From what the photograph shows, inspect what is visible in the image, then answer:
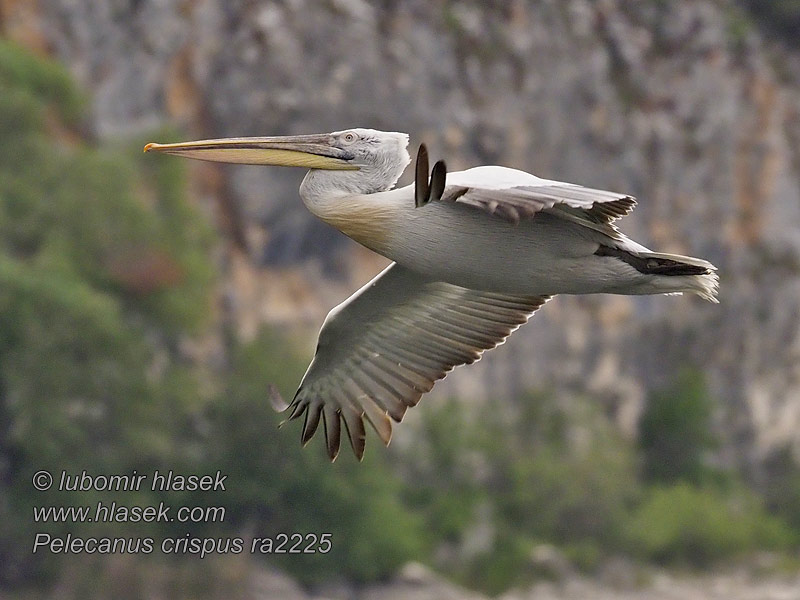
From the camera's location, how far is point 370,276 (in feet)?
97.8

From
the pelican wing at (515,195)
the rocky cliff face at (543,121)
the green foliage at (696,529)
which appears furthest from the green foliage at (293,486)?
the pelican wing at (515,195)

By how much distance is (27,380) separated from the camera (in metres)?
25.9

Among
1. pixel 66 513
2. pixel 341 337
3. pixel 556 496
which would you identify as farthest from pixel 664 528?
pixel 341 337

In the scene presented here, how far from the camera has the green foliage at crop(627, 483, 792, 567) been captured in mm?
32562

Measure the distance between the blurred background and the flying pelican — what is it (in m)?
17.3

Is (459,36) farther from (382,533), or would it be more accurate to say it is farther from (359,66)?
(382,533)

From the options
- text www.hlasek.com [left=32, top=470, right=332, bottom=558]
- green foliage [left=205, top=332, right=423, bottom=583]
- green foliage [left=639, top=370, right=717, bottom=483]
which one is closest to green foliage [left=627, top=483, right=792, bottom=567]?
green foliage [left=639, top=370, right=717, bottom=483]

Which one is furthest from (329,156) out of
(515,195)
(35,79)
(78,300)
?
(35,79)

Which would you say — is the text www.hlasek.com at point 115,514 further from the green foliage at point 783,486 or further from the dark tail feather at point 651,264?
the dark tail feather at point 651,264

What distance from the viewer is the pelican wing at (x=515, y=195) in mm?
6332

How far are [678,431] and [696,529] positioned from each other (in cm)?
233

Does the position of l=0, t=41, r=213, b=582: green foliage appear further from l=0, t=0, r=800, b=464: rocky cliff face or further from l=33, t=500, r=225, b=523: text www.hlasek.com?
l=0, t=0, r=800, b=464: rocky cliff face

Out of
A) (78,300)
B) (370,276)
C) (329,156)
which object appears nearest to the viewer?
(329,156)

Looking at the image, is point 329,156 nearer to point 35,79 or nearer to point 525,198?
point 525,198
